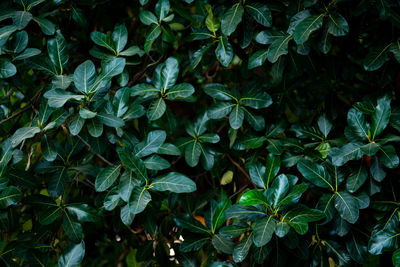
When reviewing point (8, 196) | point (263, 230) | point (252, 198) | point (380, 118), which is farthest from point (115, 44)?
point (380, 118)

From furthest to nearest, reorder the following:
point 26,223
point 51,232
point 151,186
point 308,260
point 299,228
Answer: point 26,223 → point 51,232 → point 308,260 → point 151,186 → point 299,228

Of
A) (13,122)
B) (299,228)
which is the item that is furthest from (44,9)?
(299,228)

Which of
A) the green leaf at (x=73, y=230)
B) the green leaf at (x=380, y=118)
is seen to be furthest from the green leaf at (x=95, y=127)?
the green leaf at (x=380, y=118)

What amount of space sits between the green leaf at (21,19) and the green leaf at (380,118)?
130 centimetres

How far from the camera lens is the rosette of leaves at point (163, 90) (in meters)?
1.60

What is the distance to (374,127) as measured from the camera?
5.02 feet

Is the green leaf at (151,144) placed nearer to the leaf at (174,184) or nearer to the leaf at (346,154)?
the leaf at (174,184)

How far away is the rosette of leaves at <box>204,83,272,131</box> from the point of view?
5.57 ft

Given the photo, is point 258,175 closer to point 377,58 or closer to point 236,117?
point 236,117

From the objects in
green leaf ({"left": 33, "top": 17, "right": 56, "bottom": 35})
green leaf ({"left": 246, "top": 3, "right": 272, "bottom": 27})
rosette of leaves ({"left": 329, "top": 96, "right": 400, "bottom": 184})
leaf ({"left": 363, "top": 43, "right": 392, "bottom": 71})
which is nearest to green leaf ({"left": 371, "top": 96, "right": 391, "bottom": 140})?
rosette of leaves ({"left": 329, "top": 96, "right": 400, "bottom": 184})

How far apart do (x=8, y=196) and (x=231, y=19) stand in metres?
1.01

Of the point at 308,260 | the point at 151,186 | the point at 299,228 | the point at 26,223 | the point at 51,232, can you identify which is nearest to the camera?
the point at 299,228

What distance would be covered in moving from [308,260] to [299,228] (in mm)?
312

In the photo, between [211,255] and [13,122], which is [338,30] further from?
[13,122]
